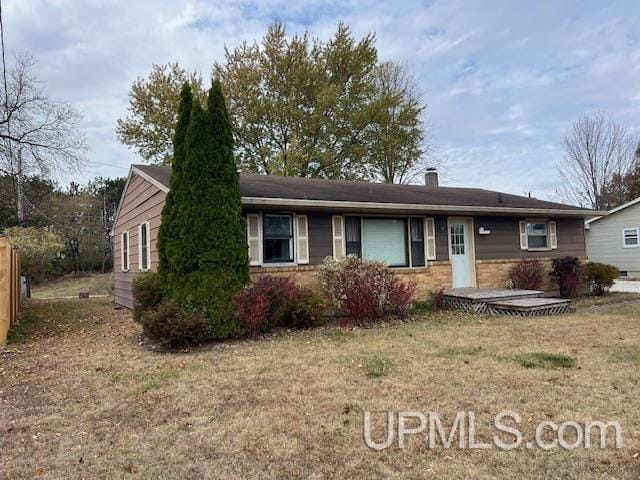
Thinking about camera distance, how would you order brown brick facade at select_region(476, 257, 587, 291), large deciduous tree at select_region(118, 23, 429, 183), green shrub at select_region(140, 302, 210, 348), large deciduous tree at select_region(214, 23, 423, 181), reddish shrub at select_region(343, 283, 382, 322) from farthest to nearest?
large deciduous tree at select_region(214, 23, 423, 181), large deciduous tree at select_region(118, 23, 429, 183), brown brick facade at select_region(476, 257, 587, 291), reddish shrub at select_region(343, 283, 382, 322), green shrub at select_region(140, 302, 210, 348)

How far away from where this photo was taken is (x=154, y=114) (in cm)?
2409

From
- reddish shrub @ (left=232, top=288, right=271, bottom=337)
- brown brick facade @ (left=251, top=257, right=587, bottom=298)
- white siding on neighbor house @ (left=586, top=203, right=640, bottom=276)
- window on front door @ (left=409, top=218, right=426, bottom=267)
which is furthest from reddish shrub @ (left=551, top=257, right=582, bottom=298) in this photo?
white siding on neighbor house @ (left=586, top=203, right=640, bottom=276)

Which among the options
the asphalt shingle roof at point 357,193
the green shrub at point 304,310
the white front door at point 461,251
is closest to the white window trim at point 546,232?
the asphalt shingle roof at point 357,193

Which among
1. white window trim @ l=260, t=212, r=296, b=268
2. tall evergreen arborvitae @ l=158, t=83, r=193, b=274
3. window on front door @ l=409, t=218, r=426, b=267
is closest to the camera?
tall evergreen arborvitae @ l=158, t=83, r=193, b=274

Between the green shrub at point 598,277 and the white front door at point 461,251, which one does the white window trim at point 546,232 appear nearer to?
the green shrub at point 598,277

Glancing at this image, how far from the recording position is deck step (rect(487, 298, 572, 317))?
9859 millimetres

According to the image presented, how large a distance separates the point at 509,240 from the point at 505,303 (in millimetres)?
3306

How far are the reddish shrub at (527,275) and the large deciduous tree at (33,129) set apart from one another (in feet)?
48.4

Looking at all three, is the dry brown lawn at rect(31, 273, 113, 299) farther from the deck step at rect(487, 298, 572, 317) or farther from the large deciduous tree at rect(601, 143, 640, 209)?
the large deciduous tree at rect(601, 143, 640, 209)

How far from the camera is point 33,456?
10.9 feet

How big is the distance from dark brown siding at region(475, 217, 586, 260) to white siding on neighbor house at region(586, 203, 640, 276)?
1003cm

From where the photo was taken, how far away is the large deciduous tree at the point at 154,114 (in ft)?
78.5

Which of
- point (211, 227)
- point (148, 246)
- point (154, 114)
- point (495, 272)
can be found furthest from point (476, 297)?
point (154, 114)

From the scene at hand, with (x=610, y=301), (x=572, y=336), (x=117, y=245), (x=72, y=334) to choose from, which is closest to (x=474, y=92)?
(x=610, y=301)
